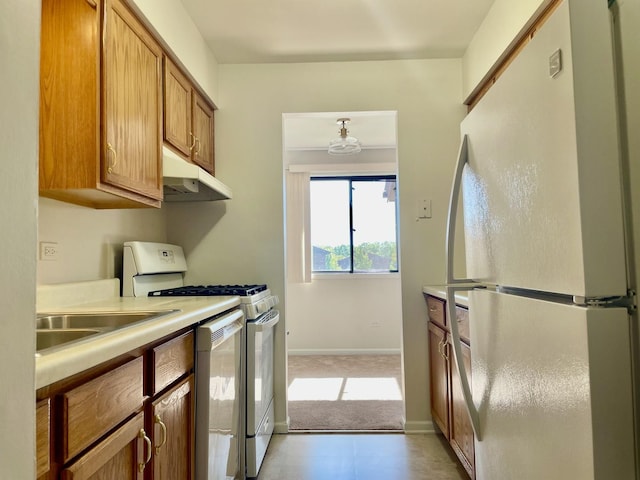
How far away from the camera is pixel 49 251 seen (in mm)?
1634

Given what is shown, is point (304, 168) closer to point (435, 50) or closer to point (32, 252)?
point (435, 50)

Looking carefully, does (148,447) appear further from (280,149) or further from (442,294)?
(280,149)

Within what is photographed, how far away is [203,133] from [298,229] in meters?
2.26

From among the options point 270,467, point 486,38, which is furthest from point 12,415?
point 486,38

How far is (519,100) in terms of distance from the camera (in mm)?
853

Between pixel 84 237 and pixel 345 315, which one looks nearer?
pixel 84 237

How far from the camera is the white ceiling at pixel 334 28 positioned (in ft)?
7.07

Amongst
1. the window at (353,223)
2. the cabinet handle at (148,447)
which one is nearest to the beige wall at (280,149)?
the cabinet handle at (148,447)

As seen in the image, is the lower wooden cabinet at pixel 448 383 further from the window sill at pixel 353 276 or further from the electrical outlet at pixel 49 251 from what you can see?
the window sill at pixel 353 276

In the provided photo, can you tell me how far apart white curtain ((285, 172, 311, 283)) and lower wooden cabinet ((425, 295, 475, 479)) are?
2.26 meters

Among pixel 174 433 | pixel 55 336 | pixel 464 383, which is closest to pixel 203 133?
pixel 55 336

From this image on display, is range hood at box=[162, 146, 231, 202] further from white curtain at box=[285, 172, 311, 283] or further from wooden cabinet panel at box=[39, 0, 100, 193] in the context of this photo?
white curtain at box=[285, 172, 311, 283]

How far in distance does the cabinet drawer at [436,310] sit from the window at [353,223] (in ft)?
7.69

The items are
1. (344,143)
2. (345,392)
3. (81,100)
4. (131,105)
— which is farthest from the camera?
(344,143)
